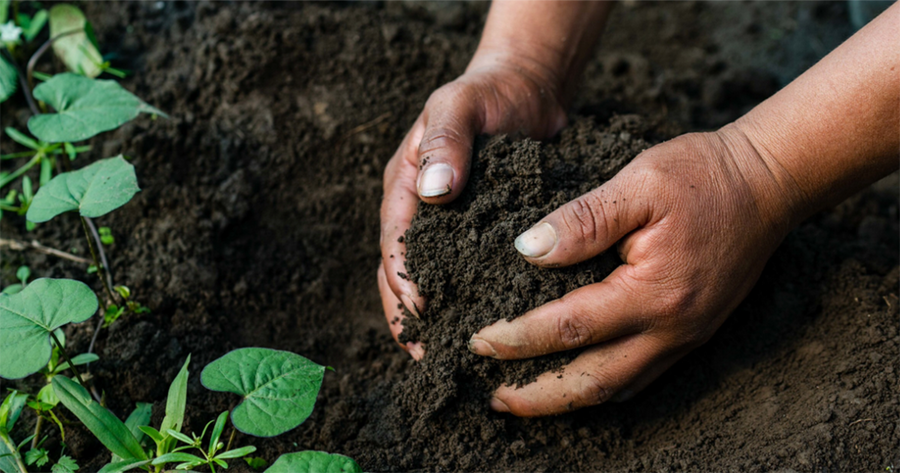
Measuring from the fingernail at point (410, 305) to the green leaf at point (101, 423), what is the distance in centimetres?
76

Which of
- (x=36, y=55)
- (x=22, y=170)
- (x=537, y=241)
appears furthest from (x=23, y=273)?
(x=537, y=241)

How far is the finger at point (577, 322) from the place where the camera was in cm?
149

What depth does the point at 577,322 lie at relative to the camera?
1.50 meters

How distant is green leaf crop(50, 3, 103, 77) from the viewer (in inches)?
97.7

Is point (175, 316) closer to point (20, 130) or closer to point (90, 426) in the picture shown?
point (90, 426)

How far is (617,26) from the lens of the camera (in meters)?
3.34

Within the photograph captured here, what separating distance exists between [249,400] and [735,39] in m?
3.20

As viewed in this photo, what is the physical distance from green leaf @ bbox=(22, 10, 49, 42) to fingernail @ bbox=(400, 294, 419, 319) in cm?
205

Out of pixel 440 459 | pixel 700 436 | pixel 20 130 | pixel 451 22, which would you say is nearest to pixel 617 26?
pixel 451 22

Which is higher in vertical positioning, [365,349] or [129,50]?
[129,50]

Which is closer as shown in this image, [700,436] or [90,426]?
[90,426]

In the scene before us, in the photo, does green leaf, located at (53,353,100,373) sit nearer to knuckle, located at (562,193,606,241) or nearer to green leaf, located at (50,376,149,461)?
green leaf, located at (50,376,149,461)

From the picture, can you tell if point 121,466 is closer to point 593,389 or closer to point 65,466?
point 65,466

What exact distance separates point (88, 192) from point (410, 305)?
38.3 inches
